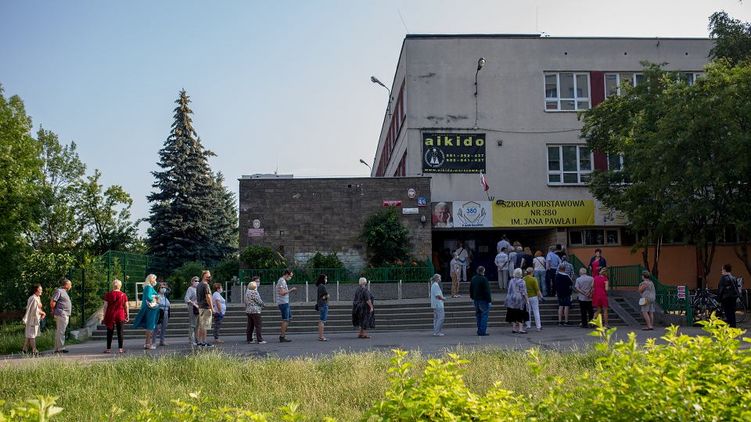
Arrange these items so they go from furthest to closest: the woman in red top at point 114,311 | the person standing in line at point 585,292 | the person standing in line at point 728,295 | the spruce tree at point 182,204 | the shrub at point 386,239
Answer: the spruce tree at point 182,204, the shrub at point 386,239, the person standing in line at point 585,292, the person standing in line at point 728,295, the woman in red top at point 114,311

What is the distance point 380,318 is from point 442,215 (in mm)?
9492

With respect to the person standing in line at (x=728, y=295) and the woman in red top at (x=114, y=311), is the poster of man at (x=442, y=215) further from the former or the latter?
the woman in red top at (x=114, y=311)

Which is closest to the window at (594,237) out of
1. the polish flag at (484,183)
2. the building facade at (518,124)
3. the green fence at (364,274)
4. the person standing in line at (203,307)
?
the building facade at (518,124)

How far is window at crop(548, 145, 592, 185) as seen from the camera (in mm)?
31000

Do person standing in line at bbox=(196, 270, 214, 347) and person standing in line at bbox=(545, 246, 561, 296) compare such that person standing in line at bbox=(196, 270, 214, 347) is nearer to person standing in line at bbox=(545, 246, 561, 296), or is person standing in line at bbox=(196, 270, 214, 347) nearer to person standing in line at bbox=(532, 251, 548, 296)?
person standing in line at bbox=(532, 251, 548, 296)

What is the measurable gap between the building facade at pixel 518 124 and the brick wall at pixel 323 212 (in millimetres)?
1236

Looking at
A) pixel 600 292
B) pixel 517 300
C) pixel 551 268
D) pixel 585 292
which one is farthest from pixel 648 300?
pixel 551 268

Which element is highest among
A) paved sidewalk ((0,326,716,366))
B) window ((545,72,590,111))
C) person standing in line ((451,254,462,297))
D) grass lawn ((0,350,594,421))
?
window ((545,72,590,111))

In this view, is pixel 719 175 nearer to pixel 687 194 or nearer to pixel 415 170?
pixel 687 194

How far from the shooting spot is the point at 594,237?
31078 mm

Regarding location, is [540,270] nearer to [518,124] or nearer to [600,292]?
[600,292]

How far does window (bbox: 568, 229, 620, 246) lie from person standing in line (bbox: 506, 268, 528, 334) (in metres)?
13.7

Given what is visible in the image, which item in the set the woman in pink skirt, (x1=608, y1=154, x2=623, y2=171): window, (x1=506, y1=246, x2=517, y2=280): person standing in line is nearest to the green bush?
(x1=506, y1=246, x2=517, y2=280): person standing in line

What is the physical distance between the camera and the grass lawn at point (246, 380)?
28.7 feet
